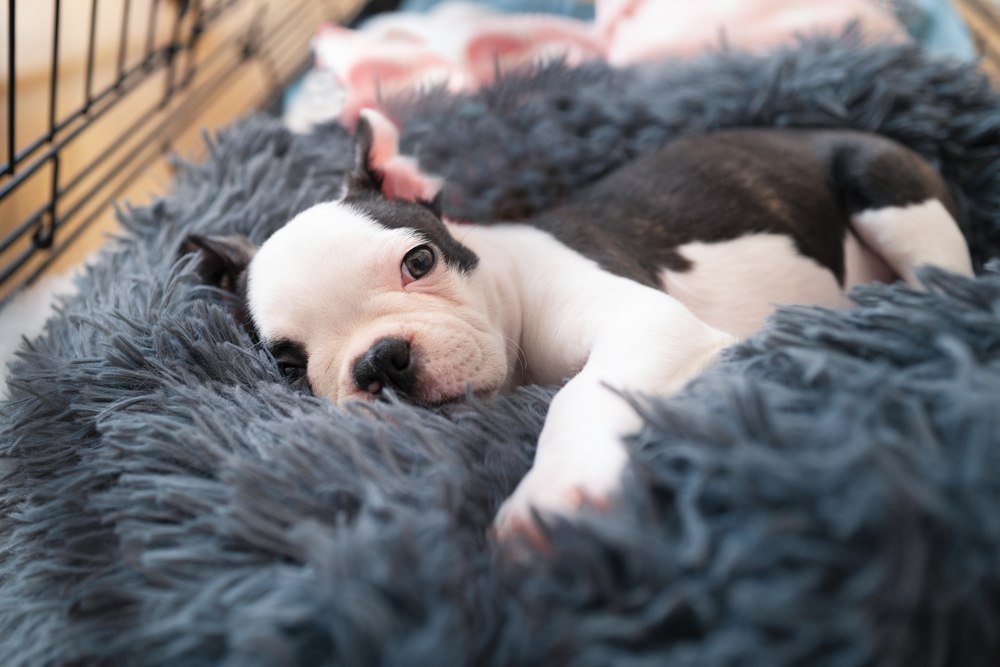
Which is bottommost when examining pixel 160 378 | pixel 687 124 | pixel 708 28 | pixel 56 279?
pixel 56 279

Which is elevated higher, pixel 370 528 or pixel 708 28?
pixel 708 28

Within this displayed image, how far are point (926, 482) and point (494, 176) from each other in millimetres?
1340

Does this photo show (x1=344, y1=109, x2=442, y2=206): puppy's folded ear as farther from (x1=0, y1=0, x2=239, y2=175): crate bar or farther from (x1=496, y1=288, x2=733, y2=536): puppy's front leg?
(x1=0, y1=0, x2=239, y2=175): crate bar

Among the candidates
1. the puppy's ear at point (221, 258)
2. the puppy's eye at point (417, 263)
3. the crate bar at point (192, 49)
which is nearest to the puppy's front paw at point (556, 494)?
the puppy's eye at point (417, 263)

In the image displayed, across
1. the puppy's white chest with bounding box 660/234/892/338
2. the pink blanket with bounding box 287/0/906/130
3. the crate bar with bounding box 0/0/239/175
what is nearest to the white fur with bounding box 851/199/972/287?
the puppy's white chest with bounding box 660/234/892/338

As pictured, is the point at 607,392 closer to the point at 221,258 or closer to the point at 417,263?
the point at 417,263

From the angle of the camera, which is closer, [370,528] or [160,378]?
[370,528]

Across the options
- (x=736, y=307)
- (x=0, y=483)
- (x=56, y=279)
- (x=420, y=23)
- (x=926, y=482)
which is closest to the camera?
(x=926, y=482)

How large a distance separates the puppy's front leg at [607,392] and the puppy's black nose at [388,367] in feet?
0.73

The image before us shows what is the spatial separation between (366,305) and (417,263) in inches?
4.6

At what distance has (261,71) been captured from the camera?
269 centimetres

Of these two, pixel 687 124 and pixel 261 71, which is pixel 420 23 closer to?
pixel 261 71

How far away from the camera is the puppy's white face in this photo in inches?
41.0

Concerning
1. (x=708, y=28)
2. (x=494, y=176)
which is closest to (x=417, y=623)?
(x=494, y=176)
